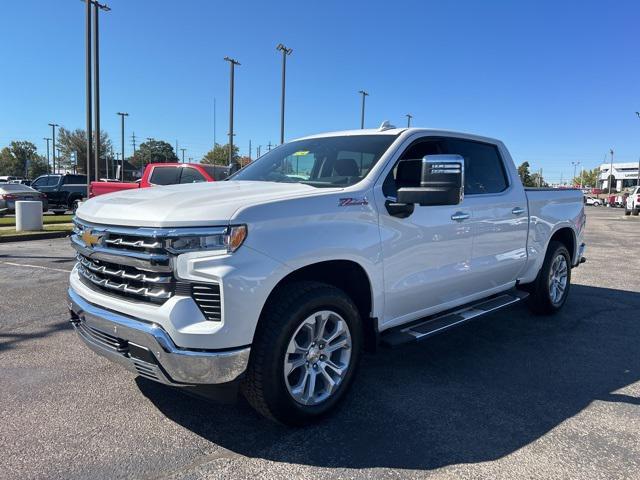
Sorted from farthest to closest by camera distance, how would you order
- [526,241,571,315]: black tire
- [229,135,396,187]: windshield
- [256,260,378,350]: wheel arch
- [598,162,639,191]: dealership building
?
[598,162,639,191]: dealership building
[526,241,571,315]: black tire
[229,135,396,187]: windshield
[256,260,378,350]: wheel arch

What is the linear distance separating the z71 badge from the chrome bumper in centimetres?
112

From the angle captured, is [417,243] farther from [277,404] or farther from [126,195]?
[126,195]

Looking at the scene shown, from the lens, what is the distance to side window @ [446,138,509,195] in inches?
182

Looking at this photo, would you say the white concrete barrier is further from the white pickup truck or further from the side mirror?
the side mirror

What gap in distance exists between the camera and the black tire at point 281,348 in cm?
287

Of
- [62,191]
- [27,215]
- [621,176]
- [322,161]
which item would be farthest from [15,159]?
[621,176]

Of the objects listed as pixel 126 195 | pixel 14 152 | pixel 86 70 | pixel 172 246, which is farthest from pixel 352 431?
pixel 14 152

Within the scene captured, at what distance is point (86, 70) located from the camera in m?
18.7

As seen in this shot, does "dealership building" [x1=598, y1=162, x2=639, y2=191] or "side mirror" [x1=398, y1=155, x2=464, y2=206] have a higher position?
"dealership building" [x1=598, y1=162, x2=639, y2=191]

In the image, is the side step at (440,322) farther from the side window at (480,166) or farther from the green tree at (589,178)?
the green tree at (589,178)

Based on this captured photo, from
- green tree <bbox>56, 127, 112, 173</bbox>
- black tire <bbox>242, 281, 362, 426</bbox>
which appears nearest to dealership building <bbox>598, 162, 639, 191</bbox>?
green tree <bbox>56, 127, 112, 173</bbox>

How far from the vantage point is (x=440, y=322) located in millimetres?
4082

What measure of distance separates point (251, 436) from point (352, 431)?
617 mm

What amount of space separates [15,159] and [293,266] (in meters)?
111
